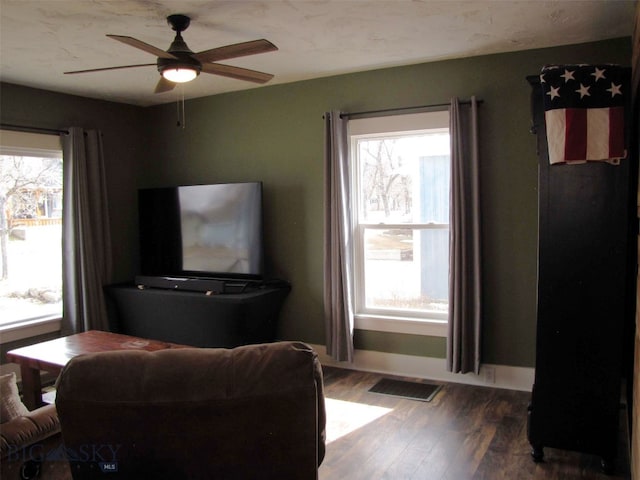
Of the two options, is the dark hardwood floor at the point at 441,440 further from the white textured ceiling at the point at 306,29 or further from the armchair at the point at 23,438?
the white textured ceiling at the point at 306,29

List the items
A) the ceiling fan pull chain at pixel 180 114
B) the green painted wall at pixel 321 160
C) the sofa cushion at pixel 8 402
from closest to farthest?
the sofa cushion at pixel 8 402 → the green painted wall at pixel 321 160 → the ceiling fan pull chain at pixel 180 114

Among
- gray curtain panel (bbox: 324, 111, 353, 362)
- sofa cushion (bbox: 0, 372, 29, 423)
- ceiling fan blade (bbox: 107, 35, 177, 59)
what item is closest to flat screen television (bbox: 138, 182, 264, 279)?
gray curtain panel (bbox: 324, 111, 353, 362)

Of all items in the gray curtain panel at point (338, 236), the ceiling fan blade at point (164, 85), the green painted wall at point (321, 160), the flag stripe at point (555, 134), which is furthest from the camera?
the gray curtain panel at point (338, 236)

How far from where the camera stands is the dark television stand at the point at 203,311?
403 cm

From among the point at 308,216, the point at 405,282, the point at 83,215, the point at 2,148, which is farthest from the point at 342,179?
the point at 2,148

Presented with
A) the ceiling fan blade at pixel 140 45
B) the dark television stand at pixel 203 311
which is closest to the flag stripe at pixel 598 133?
the ceiling fan blade at pixel 140 45

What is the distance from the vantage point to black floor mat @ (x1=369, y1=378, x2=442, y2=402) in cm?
368

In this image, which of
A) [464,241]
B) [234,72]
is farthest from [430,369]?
[234,72]

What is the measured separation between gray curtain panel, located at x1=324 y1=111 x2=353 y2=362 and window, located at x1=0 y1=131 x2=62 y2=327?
2345 millimetres

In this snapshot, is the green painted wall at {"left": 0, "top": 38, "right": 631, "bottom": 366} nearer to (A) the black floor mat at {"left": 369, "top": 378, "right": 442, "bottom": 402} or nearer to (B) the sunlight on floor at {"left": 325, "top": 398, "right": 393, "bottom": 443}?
(A) the black floor mat at {"left": 369, "top": 378, "right": 442, "bottom": 402}

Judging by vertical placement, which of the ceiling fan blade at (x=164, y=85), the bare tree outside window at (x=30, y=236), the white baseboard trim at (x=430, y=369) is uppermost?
the ceiling fan blade at (x=164, y=85)

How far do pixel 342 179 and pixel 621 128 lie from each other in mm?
2046

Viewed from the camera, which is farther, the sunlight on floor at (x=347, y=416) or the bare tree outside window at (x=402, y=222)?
the bare tree outside window at (x=402, y=222)

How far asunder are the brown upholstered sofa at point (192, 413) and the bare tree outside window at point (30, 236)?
11.0 ft
